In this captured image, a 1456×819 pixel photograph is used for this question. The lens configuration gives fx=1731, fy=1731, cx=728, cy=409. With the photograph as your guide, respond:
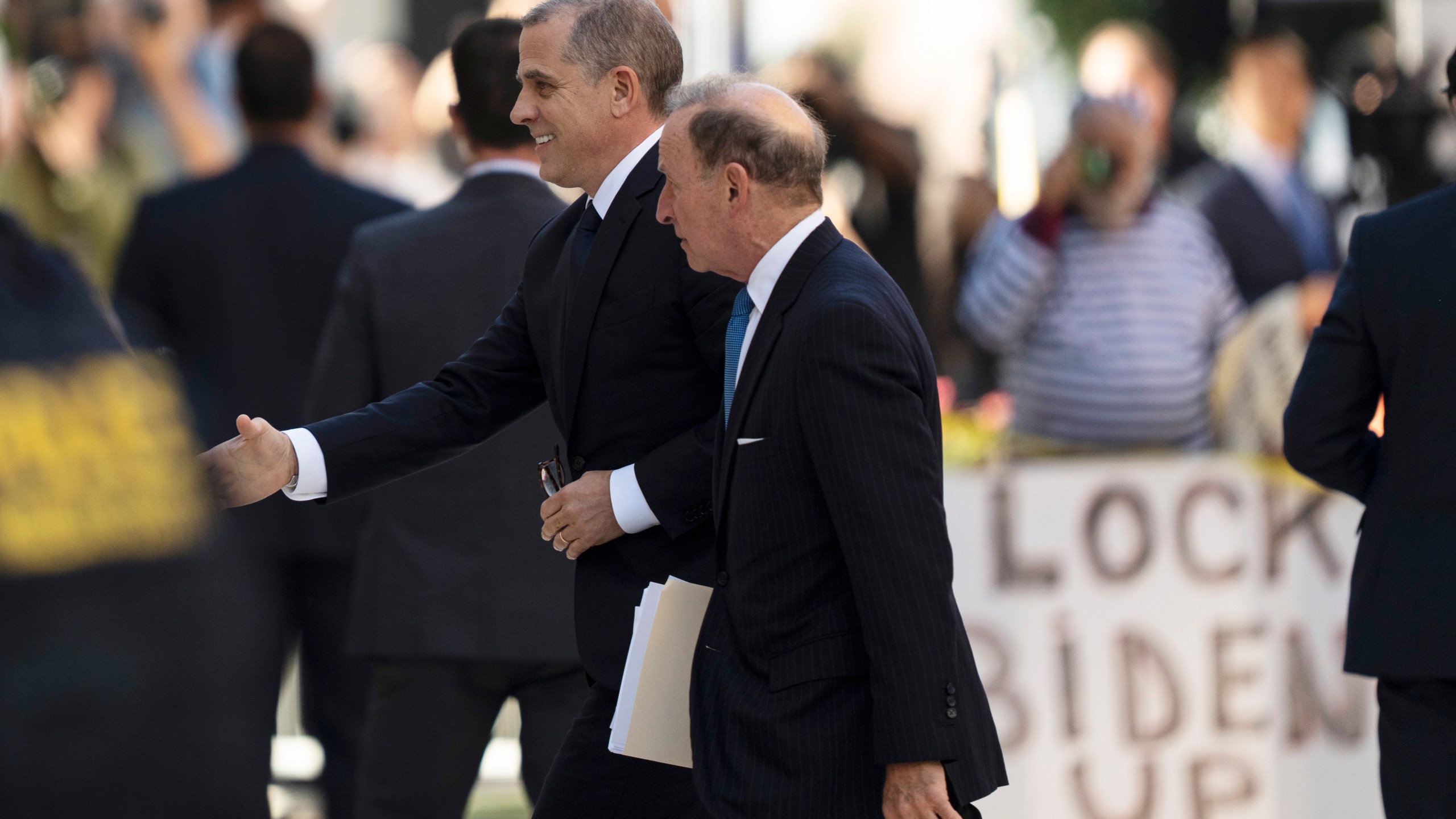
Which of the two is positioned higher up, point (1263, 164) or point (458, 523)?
point (1263, 164)

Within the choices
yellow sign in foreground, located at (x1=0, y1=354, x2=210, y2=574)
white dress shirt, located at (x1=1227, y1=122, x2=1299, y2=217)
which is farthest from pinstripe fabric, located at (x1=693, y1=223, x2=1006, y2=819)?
white dress shirt, located at (x1=1227, y1=122, x2=1299, y2=217)

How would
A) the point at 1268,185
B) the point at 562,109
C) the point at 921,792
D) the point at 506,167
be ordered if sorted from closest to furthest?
the point at 921,792 < the point at 562,109 < the point at 506,167 < the point at 1268,185

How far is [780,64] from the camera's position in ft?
25.6

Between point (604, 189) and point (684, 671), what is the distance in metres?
0.92

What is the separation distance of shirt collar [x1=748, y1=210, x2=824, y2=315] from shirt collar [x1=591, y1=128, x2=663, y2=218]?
492mm

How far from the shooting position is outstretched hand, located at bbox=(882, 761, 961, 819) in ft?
8.48

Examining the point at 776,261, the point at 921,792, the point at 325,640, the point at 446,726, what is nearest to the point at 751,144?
the point at 776,261

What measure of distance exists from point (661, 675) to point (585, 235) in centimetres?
86

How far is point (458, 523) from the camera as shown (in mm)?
4145

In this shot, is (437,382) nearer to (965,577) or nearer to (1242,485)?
(965,577)

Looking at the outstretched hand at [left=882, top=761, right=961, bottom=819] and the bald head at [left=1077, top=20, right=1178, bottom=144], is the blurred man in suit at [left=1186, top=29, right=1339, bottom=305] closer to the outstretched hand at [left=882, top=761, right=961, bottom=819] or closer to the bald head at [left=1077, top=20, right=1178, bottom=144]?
the bald head at [left=1077, top=20, right=1178, bottom=144]

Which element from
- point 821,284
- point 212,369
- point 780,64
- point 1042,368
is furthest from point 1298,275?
point 821,284

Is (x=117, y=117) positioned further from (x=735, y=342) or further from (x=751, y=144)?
(x=751, y=144)

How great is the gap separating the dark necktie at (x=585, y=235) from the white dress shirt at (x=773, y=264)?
1.65 feet
